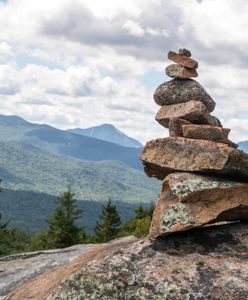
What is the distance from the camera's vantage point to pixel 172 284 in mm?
18906

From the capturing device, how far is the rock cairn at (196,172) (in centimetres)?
2044

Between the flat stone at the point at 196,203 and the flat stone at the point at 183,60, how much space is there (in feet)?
24.2

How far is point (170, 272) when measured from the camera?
1936 centimetres

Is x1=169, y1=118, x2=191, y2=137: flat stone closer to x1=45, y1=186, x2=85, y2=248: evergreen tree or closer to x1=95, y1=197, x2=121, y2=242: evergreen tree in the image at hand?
x1=45, y1=186, x2=85, y2=248: evergreen tree

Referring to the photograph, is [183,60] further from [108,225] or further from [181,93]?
[108,225]

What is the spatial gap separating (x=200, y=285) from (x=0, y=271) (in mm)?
17938

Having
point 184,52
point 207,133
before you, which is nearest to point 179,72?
point 184,52

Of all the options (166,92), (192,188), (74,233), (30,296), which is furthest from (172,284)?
(74,233)

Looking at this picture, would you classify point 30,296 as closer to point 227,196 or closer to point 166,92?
point 227,196

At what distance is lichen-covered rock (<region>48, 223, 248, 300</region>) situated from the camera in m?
18.7

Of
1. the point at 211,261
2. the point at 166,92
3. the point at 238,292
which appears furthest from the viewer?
the point at 166,92

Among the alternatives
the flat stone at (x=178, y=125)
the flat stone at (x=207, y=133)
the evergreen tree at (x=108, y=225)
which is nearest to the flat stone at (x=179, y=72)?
the flat stone at (x=178, y=125)

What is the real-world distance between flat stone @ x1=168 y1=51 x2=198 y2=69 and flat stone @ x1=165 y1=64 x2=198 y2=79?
213mm

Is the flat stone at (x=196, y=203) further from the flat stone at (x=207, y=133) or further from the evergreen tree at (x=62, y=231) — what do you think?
the evergreen tree at (x=62, y=231)
